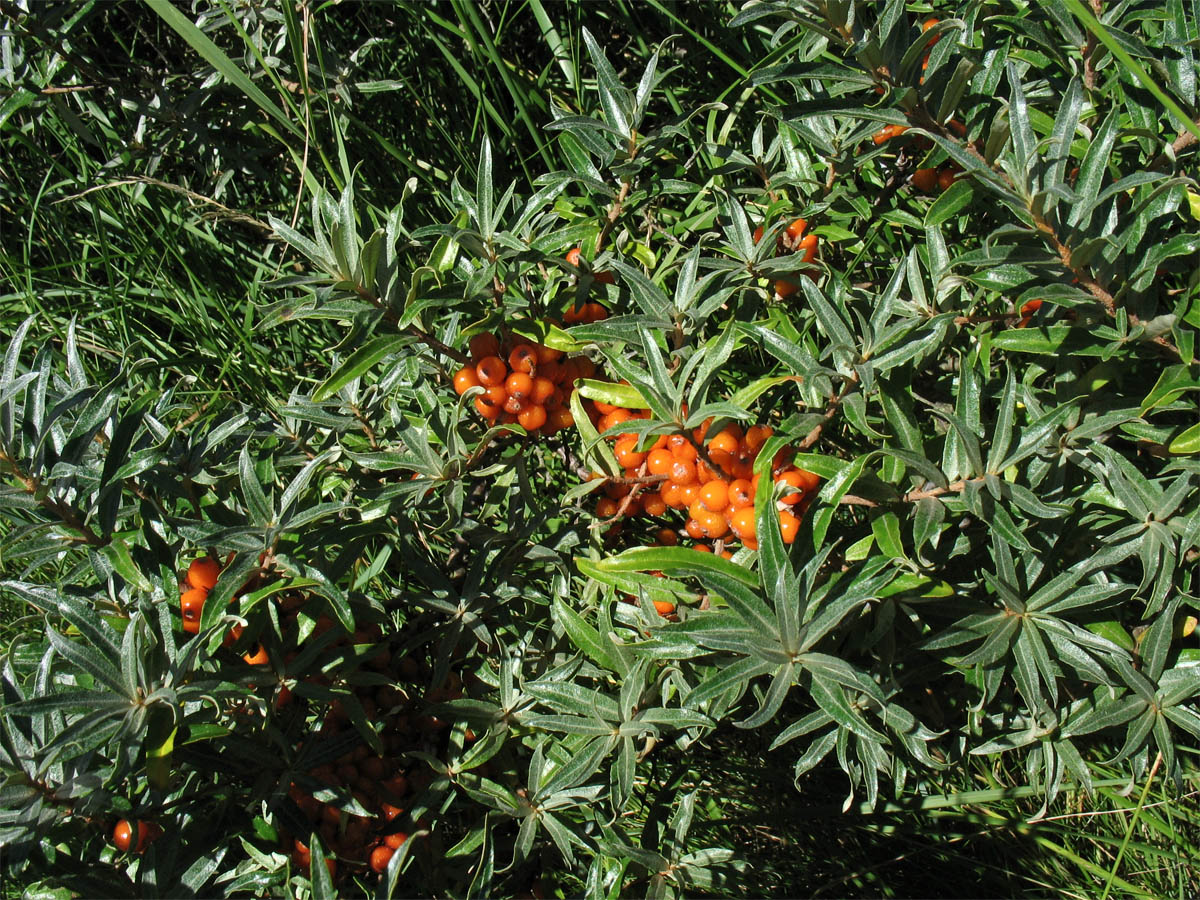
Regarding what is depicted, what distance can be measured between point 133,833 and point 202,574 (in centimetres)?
46

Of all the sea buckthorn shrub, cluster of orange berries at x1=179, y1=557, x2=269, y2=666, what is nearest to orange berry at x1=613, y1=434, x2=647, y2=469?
the sea buckthorn shrub

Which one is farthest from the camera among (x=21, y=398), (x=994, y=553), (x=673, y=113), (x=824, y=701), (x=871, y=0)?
(x=673, y=113)

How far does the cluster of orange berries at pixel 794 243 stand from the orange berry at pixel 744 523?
668 millimetres

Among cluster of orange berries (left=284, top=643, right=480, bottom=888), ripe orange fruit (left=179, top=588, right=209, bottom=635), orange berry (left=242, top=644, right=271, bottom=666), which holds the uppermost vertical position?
ripe orange fruit (left=179, top=588, right=209, bottom=635)

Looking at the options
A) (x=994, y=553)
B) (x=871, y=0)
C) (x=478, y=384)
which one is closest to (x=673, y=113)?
(x=871, y=0)

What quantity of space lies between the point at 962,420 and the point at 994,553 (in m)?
0.24

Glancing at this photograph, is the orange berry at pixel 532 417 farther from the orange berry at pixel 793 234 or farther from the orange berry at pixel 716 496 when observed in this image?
the orange berry at pixel 793 234

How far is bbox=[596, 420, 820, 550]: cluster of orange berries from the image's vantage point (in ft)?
5.44

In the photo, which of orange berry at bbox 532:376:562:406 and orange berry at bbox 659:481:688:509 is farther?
orange berry at bbox 532:376:562:406

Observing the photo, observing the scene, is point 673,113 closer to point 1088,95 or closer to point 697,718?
point 1088,95

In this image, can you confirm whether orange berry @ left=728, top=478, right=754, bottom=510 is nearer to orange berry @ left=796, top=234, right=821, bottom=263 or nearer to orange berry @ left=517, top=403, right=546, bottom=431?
orange berry @ left=517, top=403, right=546, bottom=431

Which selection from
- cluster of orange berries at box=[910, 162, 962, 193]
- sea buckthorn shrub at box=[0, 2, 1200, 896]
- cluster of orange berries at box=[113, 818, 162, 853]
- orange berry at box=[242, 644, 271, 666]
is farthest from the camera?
cluster of orange berries at box=[910, 162, 962, 193]

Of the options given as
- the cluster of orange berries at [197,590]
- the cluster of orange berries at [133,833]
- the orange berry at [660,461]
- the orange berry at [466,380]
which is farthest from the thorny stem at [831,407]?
the cluster of orange berries at [133,833]

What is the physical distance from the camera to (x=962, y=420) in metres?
1.69
